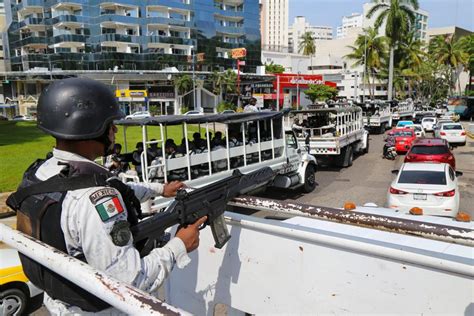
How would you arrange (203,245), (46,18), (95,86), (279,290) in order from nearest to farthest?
1. (95,86)
2. (279,290)
3. (203,245)
4. (46,18)

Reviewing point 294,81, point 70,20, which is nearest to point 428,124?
point 294,81

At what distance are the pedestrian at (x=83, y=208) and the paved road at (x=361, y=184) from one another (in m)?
8.67

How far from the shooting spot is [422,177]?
27.2 feet

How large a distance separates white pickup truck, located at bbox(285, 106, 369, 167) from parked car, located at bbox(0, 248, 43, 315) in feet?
31.6

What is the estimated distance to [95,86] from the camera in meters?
1.79

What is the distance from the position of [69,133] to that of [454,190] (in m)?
8.11

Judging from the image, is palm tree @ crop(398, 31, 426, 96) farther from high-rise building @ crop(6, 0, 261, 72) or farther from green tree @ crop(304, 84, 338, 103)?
high-rise building @ crop(6, 0, 261, 72)

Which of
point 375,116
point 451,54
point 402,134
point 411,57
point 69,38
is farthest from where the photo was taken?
point 451,54

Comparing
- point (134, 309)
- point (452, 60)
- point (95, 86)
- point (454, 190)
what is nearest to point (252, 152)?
point (454, 190)

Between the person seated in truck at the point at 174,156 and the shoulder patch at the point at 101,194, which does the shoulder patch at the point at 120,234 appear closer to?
the shoulder patch at the point at 101,194

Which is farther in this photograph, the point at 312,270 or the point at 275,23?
the point at 275,23

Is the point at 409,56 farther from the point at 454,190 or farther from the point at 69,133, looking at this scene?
the point at 69,133

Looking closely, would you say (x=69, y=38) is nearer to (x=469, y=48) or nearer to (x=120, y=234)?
(x=120, y=234)

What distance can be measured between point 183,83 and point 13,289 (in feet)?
163
